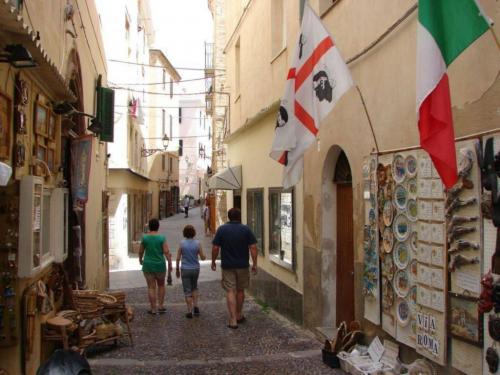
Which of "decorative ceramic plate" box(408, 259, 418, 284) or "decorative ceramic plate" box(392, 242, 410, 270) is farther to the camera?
"decorative ceramic plate" box(392, 242, 410, 270)

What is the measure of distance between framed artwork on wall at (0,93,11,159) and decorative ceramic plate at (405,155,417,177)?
3.33m

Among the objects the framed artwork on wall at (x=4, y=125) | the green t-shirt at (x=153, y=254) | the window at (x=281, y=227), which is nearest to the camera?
the framed artwork on wall at (x=4, y=125)

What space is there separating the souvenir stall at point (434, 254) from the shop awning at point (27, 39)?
10.3 feet

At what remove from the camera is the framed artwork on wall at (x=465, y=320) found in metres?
3.98

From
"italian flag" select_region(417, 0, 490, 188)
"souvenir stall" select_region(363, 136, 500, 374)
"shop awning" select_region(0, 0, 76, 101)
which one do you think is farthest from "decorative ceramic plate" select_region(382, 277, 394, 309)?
"shop awning" select_region(0, 0, 76, 101)

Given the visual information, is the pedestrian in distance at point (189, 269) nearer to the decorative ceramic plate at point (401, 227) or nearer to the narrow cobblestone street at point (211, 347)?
the narrow cobblestone street at point (211, 347)

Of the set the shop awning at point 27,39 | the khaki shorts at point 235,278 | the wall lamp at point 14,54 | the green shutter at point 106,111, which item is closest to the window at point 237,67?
the green shutter at point 106,111

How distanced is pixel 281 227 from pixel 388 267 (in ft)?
14.7

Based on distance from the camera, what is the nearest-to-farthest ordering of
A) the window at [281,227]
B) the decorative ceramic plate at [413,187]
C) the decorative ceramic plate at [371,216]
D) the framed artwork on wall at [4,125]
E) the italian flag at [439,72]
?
1. the italian flag at [439,72]
2. the framed artwork on wall at [4,125]
3. the decorative ceramic plate at [413,187]
4. the decorative ceramic plate at [371,216]
5. the window at [281,227]

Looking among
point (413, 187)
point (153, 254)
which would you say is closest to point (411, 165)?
point (413, 187)

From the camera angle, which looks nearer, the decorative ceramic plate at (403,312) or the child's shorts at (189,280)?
the decorative ceramic plate at (403,312)

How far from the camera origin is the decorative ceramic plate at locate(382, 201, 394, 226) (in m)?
5.34

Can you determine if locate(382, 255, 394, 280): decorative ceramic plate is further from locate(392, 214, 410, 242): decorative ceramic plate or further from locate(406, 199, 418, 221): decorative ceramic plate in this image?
locate(406, 199, 418, 221): decorative ceramic plate

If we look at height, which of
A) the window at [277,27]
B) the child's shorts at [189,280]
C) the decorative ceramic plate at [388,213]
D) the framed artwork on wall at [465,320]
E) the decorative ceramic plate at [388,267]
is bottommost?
the child's shorts at [189,280]
